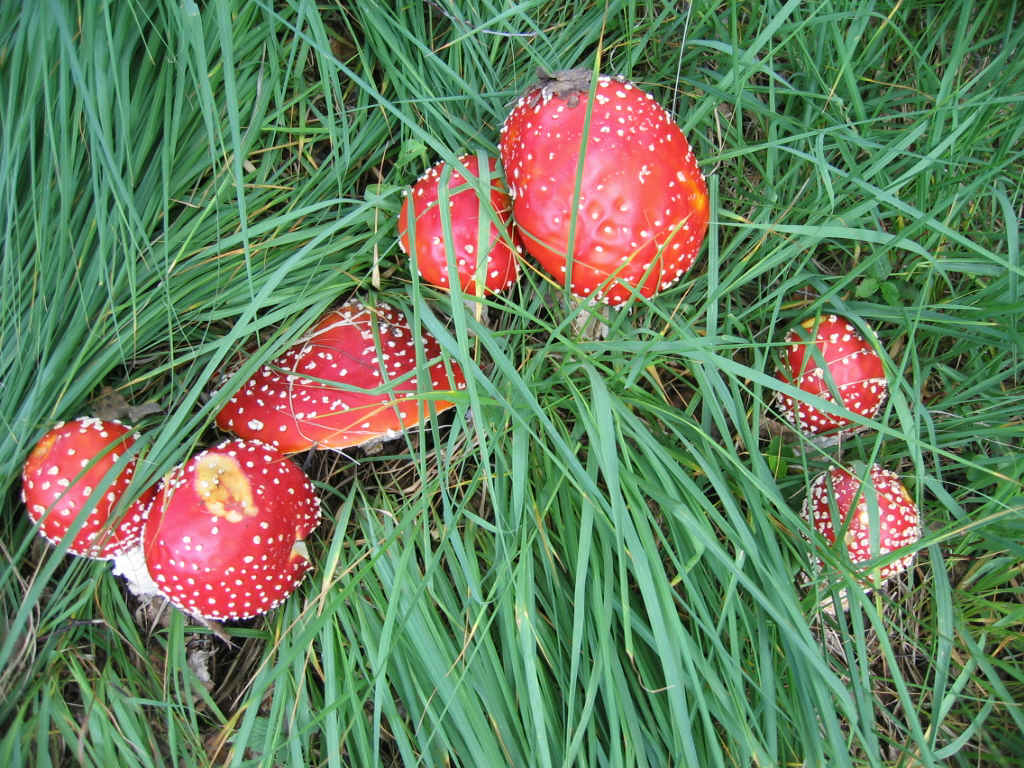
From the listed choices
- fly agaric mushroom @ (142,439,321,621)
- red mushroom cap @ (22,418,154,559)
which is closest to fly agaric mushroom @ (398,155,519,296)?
fly agaric mushroom @ (142,439,321,621)

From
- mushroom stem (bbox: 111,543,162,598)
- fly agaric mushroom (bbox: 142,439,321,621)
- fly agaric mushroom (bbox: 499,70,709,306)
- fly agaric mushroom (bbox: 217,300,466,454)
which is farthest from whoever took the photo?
mushroom stem (bbox: 111,543,162,598)

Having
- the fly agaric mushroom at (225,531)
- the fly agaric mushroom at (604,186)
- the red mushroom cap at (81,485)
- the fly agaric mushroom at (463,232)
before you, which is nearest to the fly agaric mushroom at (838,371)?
the fly agaric mushroom at (604,186)

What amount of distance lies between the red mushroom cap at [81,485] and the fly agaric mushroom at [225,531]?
0.12 metres

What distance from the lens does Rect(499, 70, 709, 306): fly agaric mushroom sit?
180 cm

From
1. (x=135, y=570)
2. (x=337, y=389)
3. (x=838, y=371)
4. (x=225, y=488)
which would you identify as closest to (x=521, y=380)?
(x=337, y=389)

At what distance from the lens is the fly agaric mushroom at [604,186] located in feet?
5.90

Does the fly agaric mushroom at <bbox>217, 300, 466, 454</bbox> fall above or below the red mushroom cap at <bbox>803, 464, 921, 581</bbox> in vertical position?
above

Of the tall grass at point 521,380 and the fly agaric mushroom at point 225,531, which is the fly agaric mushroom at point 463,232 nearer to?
the tall grass at point 521,380

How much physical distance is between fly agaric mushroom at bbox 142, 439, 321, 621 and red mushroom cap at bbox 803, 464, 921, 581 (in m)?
1.58

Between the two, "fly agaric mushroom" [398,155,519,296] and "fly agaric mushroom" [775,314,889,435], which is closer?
"fly agaric mushroom" [398,155,519,296]

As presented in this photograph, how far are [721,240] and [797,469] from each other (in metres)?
0.84

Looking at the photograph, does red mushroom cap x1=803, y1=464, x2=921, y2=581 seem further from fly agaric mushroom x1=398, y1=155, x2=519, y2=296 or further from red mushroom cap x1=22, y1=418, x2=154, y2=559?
red mushroom cap x1=22, y1=418, x2=154, y2=559

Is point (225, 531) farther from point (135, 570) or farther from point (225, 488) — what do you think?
point (135, 570)

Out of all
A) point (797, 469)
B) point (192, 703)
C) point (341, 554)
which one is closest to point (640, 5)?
point (797, 469)
